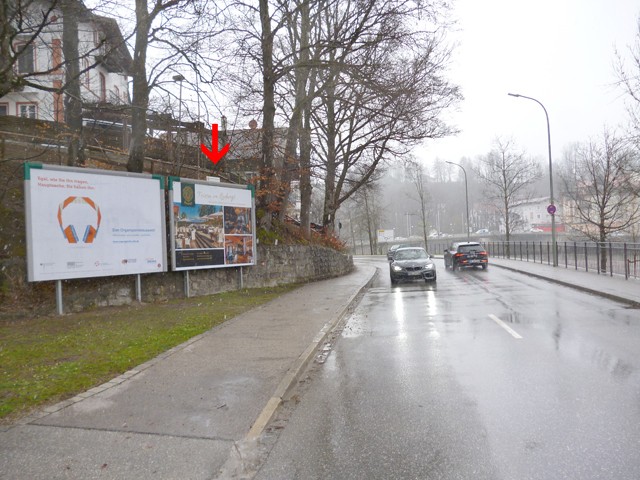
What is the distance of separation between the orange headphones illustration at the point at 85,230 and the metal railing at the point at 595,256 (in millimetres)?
16942

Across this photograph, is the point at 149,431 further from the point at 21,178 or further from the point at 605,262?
the point at 605,262

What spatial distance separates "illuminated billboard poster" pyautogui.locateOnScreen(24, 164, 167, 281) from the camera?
430 inches

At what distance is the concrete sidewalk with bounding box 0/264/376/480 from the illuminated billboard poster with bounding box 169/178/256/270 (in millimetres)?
6496

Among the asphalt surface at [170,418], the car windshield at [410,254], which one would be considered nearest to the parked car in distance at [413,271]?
the car windshield at [410,254]

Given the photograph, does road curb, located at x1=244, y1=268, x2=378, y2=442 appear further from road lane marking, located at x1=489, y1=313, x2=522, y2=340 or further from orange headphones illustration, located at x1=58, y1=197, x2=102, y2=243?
orange headphones illustration, located at x1=58, y1=197, x2=102, y2=243

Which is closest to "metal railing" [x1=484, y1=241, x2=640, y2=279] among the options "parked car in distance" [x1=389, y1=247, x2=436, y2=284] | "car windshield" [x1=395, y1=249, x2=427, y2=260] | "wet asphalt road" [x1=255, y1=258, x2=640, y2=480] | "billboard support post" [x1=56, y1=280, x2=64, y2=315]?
"parked car in distance" [x1=389, y1=247, x2=436, y2=284]

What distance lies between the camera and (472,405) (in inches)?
204

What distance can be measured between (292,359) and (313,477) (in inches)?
135

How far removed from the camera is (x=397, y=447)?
420cm

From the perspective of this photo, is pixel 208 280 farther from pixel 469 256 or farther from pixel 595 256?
pixel 469 256

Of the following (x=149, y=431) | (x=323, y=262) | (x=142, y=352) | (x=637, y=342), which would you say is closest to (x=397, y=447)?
(x=149, y=431)

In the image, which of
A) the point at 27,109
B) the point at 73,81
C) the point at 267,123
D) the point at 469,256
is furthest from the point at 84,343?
the point at 27,109

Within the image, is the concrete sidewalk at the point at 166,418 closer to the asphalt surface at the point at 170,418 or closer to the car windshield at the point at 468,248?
the asphalt surface at the point at 170,418

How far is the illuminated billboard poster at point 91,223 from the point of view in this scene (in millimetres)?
10914
